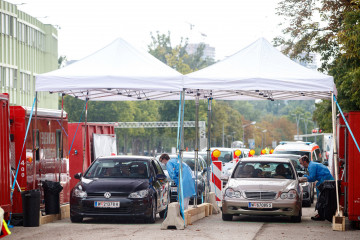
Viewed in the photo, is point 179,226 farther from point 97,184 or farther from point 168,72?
point 168,72

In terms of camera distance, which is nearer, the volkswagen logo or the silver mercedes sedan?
the volkswagen logo

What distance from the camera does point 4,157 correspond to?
13.8 metres

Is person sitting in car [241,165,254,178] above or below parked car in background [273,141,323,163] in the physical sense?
below

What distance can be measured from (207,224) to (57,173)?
459cm

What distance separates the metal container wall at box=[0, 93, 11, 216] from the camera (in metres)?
13.6

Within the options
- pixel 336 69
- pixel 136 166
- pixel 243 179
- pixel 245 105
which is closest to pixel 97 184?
pixel 136 166

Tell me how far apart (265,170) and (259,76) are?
2.81 meters

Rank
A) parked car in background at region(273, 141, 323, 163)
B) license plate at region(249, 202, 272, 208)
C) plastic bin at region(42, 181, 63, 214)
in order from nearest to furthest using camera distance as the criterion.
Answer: license plate at region(249, 202, 272, 208) → plastic bin at region(42, 181, 63, 214) → parked car in background at region(273, 141, 323, 163)

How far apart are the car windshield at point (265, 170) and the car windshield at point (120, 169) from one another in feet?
8.02

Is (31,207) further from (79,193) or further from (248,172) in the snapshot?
(248,172)

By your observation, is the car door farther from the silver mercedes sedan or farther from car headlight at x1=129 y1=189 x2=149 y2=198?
the silver mercedes sedan

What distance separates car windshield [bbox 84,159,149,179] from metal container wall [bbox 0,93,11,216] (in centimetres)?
308

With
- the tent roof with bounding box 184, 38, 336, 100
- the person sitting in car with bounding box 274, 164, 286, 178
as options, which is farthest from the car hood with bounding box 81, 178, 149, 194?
the person sitting in car with bounding box 274, 164, 286, 178

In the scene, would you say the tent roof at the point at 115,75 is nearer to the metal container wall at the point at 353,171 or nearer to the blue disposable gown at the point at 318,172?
the metal container wall at the point at 353,171
